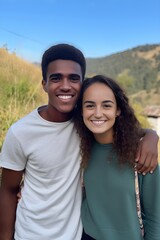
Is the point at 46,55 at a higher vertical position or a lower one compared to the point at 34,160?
higher

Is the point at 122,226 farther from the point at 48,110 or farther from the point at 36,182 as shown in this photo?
the point at 48,110

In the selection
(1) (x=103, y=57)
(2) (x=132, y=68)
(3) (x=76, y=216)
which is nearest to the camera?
(3) (x=76, y=216)

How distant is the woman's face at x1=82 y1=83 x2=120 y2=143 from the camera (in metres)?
1.52

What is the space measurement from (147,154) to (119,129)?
8.1 inches

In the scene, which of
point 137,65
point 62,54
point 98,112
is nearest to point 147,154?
point 98,112

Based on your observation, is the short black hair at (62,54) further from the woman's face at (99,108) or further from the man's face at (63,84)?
the woman's face at (99,108)

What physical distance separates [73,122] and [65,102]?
0.15 metres

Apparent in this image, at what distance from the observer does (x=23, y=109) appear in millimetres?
5566

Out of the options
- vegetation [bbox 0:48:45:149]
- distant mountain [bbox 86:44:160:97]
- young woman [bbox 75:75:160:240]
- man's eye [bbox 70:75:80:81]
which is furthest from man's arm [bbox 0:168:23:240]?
distant mountain [bbox 86:44:160:97]

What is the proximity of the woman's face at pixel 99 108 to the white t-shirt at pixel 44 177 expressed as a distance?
6.0 inches

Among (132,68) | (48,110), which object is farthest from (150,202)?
(132,68)

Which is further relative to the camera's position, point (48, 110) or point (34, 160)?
point (48, 110)

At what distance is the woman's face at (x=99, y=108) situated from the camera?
1.52 meters

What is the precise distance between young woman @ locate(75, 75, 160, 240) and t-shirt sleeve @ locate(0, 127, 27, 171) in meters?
0.32
